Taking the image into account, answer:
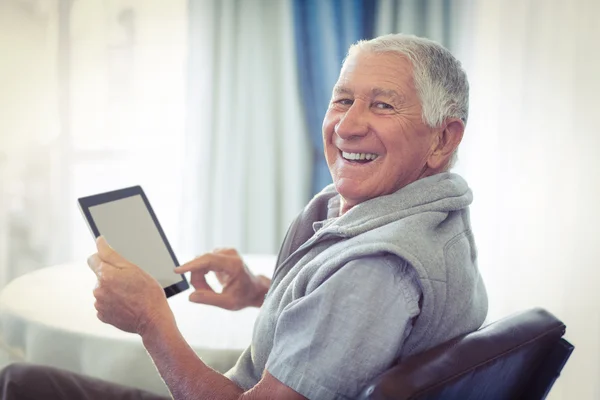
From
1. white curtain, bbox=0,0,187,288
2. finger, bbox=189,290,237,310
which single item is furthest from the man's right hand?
white curtain, bbox=0,0,187,288

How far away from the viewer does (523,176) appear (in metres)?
2.57

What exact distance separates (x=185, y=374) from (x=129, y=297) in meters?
0.17

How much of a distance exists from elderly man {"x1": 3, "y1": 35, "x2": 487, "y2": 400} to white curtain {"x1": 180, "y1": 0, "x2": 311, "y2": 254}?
1.52 m

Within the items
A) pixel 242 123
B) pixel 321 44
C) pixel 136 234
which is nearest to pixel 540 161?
pixel 321 44

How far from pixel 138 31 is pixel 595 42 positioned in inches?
66.9

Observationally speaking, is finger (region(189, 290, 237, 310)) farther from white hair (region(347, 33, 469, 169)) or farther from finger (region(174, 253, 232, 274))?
white hair (region(347, 33, 469, 169))

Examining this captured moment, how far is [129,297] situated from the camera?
1.15m

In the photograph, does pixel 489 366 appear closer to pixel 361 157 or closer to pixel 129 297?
pixel 361 157

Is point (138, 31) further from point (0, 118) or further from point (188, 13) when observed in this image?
point (0, 118)

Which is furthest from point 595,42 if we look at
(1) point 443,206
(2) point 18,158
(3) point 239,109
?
(2) point 18,158

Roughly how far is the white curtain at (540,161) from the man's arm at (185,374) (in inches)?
69.0

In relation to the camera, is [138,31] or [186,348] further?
[138,31]

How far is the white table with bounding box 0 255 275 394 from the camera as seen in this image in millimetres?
1443

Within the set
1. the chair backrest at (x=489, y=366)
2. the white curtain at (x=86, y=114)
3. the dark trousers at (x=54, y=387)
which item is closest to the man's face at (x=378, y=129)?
the chair backrest at (x=489, y=366)
